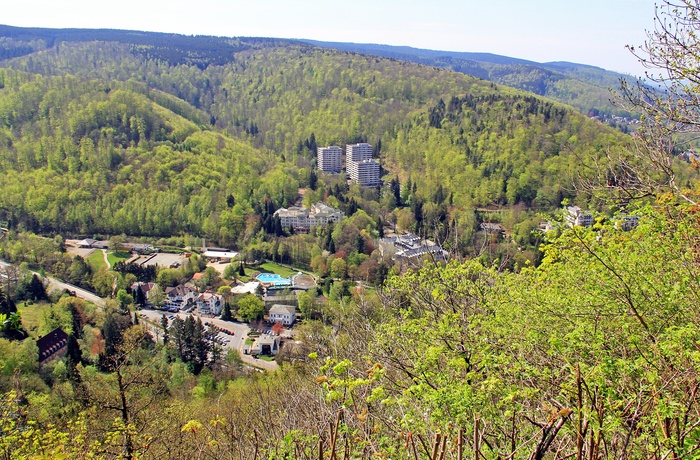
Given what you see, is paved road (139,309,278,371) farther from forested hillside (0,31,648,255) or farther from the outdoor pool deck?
forested hillside (0,31,648,255)

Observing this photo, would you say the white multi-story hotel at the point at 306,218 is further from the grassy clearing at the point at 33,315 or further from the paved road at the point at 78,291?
the grassy clearing at the point at 33,315

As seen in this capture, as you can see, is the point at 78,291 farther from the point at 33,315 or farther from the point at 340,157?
the point at 340,157

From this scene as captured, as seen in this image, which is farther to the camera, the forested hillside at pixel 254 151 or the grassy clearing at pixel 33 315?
the forested hillside at pixel 254 151

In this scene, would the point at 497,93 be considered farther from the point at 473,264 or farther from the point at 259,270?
the point at 473,264

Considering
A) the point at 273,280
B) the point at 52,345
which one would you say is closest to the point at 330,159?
the point at 273,280

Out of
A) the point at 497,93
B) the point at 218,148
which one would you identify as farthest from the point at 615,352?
the point at 497,93

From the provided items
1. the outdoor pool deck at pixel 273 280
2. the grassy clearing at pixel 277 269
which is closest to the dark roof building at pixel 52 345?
the outdoor pool deck at pixel 273 280

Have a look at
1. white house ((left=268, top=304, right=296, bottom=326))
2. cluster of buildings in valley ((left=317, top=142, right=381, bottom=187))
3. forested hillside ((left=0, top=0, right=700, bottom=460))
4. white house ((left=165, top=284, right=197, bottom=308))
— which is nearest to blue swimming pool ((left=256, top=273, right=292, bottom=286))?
forested hillside ((left=0, top=0, right=700, bottom=460))

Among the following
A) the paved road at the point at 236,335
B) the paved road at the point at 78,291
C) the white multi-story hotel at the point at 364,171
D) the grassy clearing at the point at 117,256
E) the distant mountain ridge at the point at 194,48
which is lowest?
the paved road at the point at 78,291
